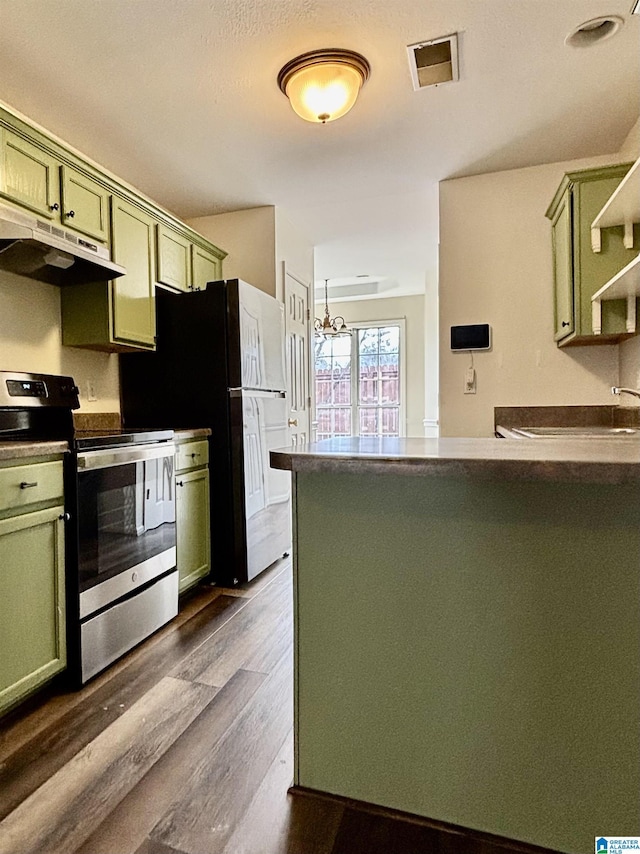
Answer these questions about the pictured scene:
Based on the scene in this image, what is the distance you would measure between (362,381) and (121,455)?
17.4 ft

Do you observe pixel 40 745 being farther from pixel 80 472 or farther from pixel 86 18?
pixel 86 18

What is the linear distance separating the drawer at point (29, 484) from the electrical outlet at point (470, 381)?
250 cm

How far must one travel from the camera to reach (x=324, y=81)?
212cm

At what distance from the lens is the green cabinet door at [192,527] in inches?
101

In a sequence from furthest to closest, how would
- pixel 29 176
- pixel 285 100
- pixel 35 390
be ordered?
pixel 285 100, pixel 29 176, pixel 35 390

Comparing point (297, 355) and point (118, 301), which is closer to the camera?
point (118, 301)

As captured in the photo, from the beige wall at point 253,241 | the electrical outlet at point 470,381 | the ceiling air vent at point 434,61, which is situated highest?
the ceiling air vent at point 434,61

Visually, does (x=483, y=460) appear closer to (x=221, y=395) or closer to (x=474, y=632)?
(x=474, y=632)

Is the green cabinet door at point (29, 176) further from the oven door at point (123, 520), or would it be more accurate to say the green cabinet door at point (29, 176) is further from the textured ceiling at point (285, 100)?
the oven door at point (123, 520)

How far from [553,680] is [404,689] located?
33cm

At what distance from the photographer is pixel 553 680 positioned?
1050 millimetres

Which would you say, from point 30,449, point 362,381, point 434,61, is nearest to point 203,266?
point 434,61

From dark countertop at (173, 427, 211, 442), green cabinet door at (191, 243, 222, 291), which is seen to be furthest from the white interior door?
dark countertop at (173, 427, 211, 442)

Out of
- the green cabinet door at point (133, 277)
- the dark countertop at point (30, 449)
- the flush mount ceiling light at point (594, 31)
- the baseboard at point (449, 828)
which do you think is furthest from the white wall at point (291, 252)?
the baseboard at point (449, 828)
